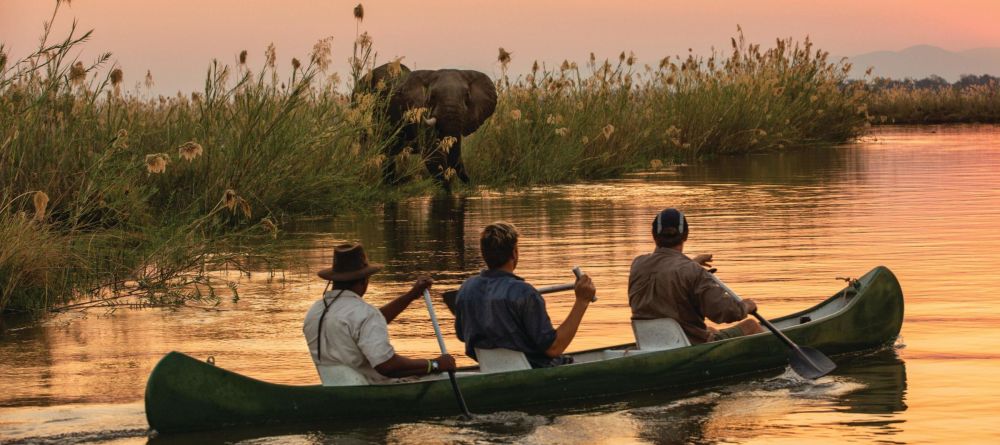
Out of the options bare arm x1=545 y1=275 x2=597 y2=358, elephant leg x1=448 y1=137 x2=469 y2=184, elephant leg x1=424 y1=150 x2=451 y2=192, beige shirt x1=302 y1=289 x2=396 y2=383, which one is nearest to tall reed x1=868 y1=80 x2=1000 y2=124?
elephant leg x1=448 y1=137 x2=469 y2=184

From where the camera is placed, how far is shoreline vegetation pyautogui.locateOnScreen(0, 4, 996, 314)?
14.7 meters

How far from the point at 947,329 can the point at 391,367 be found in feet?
15.6

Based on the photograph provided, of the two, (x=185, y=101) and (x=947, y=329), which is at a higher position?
(x=185, y=101)

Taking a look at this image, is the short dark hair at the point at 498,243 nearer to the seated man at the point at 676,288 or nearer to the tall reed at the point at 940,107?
the seated man at the point at 676,288

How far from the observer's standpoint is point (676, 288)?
1062 centimetres

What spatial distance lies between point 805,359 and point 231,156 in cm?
1086

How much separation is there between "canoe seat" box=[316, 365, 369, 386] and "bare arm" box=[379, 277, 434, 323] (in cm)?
56

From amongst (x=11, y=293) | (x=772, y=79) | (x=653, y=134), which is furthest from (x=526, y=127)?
(x=11, y=293)

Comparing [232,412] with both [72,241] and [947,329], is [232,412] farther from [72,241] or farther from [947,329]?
[72,241]

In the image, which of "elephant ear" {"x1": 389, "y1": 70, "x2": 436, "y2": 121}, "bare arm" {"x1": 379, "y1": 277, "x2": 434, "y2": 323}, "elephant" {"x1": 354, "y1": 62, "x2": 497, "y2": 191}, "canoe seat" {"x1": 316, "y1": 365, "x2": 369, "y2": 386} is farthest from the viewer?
"elephant ear" {"x1": 389, "y1": 70, "x2": 436, "y2": 121}

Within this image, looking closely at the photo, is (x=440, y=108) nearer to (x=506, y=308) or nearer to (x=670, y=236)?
(x=670, y=236)

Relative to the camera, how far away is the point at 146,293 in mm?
14812

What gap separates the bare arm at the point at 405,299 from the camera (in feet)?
33.4

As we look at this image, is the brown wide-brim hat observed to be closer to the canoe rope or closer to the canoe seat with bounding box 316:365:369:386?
the canoe rope
